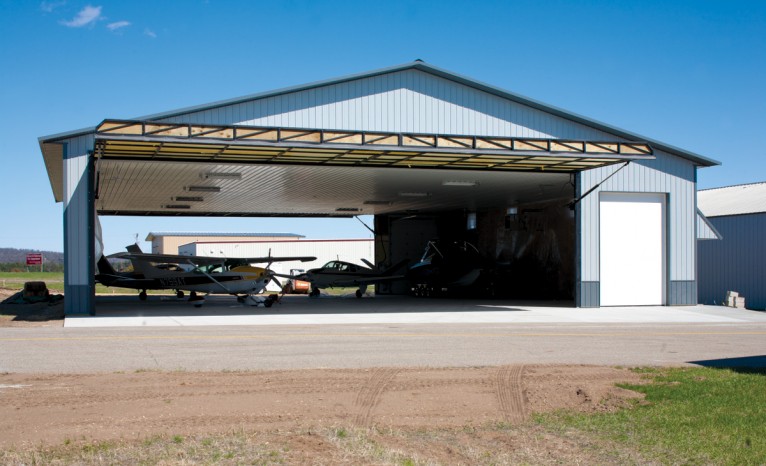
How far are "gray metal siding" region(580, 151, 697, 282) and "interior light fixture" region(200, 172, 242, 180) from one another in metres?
12.0

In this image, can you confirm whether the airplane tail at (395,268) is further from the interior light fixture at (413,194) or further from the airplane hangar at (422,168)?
the interior light fixture at (413,194)

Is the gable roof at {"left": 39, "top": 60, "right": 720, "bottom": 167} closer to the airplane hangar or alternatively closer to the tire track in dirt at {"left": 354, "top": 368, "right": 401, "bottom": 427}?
the airplane hangar

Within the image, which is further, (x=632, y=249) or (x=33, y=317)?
(x=632, y=249)

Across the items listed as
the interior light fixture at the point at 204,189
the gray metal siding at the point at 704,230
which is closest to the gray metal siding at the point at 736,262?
the gray metal siding at the point at 704,230

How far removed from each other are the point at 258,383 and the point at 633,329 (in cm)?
1220

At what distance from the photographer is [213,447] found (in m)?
6.73

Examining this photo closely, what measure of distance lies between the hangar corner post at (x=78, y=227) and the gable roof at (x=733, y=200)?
25278mm

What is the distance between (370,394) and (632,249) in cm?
1980

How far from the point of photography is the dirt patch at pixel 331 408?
698cm

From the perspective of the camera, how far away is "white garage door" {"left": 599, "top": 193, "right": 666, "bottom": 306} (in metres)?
26.5

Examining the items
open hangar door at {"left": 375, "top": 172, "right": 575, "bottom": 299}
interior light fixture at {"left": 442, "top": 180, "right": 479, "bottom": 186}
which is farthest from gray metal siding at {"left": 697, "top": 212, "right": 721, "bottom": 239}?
interior light fixture at {"left": 442, "top": 180, "right": 479, "bottom": 186}

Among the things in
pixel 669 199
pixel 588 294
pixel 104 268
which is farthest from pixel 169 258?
pixel 669 199

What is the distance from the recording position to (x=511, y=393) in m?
9.52

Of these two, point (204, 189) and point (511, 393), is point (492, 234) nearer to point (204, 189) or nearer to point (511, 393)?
point (204, 189)
